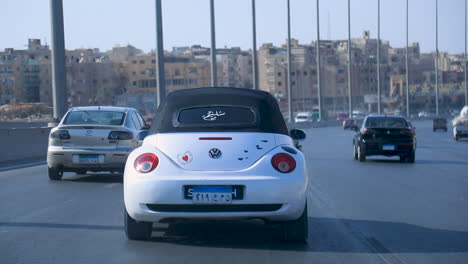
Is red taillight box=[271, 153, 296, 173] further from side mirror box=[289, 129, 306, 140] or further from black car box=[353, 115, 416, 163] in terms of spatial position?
black car box=[353, 115, 416, 163]

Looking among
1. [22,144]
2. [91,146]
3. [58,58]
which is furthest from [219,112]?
[58,58]

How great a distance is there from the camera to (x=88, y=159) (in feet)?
53.8

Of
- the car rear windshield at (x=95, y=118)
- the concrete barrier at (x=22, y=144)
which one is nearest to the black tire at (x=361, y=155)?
the car rear windshield at (x=95, y=118)

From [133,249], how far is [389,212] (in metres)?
4.79

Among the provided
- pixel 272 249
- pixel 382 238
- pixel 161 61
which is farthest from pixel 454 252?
pixel 161 61

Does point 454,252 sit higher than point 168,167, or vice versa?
point 168,167

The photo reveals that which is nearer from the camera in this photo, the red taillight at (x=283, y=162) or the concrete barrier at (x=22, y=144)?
the red taillight at (x=283, y=162)

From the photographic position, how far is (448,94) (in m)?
169

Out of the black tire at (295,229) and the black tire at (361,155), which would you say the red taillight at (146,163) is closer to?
the black tire at (295,229)

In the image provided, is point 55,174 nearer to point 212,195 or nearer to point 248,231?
point 248,231

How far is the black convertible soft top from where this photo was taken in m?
8.73

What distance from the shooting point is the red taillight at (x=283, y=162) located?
832 centimetres

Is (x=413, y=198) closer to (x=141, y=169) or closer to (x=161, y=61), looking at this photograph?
(x=141, y=169)

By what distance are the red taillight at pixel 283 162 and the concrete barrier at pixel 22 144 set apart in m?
17.3
